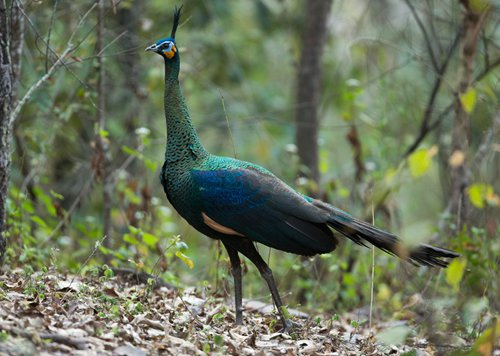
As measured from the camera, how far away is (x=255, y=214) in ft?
20.5

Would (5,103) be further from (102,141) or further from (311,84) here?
(311,84)

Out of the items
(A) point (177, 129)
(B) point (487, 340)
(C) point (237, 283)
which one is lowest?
(B) point (487, 340)

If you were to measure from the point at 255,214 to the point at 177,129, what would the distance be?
3.53 feet

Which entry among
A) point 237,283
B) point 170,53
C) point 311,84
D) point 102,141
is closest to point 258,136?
point 311,84

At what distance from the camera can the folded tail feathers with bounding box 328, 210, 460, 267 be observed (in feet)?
20.2

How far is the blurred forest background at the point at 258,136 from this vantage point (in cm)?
734

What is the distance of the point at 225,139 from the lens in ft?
45.6

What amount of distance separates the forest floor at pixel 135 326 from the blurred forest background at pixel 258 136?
16.7 inches

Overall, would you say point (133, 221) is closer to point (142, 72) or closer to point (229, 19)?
point (142, 72)

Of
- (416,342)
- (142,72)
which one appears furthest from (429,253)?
(142,72)

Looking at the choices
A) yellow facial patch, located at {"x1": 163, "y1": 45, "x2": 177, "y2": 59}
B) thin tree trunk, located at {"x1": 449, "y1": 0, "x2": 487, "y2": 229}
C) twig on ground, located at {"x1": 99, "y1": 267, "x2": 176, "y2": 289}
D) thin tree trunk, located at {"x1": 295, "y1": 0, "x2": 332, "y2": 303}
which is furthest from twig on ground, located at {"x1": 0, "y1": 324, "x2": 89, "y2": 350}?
thin tree trunk, located at {"x1": 295, "y1": 0, "x2": 332, "y2": 303}

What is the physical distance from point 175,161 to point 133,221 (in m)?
3.04

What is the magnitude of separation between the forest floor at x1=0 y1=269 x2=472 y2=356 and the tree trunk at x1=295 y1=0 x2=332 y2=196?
3837 millimetres

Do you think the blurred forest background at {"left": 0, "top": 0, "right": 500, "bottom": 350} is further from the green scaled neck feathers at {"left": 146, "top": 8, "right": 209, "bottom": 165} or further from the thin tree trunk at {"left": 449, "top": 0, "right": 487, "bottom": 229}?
the green scaled neck feathers at {"left": 146, "top": 8, "right": 209, "bottom": 165}
